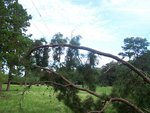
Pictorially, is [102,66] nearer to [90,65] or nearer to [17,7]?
[90,65]

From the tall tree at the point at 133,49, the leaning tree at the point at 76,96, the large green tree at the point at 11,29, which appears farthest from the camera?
the large green tree at the point at 11,29

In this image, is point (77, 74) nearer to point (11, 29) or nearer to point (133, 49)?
point (133, 49)

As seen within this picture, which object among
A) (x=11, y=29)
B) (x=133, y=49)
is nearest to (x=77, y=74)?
(x=133, y=49)

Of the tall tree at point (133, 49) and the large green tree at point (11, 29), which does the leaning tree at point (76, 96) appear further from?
the large green tree at point (11, 29)

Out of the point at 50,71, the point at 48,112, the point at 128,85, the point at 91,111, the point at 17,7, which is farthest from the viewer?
the point at 17,7

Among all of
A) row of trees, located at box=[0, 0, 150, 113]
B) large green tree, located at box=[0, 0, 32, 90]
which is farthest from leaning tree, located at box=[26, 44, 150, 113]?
large green tree, located at box=[0, 0, 32, 90]

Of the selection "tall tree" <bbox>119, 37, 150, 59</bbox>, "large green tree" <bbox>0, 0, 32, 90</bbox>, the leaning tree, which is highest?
"large green tree" <bbox>0, 0, 32, 90</bbox>

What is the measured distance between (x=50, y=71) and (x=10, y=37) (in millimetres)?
35891

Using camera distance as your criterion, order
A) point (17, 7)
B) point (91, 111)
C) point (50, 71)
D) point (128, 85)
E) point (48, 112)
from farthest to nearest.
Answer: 1. point (17, 7)
2. point (48, 112)
3. point (128, 85)
4. point (50, 71)
5. point (91, 111)

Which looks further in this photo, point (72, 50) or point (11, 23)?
point (11, 23)

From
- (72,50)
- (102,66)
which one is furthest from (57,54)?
(102,66)

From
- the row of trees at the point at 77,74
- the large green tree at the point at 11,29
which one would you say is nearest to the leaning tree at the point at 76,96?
the row of trees at the point at 77,74

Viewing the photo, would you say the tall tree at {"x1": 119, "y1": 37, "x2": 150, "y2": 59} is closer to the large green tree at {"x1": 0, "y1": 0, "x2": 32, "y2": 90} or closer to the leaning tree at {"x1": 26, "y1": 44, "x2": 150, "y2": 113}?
the leaning tree at {"x1": 26, "y1": 44, "x2": 150, "y2": 113}

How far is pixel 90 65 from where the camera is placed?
29.3ft
